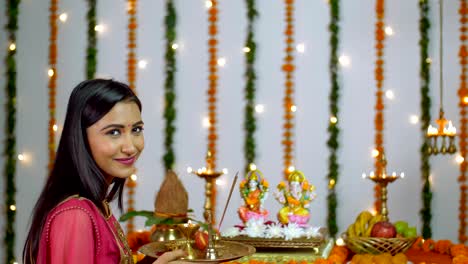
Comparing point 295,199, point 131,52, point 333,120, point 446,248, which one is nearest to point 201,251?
point 295,199

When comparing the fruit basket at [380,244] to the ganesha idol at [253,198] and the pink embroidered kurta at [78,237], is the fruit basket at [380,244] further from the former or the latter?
the pink embroidered kurta at [78,237]

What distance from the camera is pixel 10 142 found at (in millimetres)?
5344

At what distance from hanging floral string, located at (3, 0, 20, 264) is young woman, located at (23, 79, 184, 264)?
386cm

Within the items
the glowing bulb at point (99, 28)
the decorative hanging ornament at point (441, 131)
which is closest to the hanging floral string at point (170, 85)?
the glowing bulb at point (99, 28)

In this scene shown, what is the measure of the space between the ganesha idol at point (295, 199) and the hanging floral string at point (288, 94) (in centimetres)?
152

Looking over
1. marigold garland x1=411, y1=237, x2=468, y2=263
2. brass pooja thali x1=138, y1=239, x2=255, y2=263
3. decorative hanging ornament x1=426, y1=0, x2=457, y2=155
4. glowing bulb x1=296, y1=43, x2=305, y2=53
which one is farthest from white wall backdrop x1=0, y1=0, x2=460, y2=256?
brass pooja thali x1=138, y1=239, x2=255, y2=263

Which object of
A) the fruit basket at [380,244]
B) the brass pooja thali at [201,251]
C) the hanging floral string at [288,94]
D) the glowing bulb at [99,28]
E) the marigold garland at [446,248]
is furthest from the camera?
the glowing bulb at [99,28]

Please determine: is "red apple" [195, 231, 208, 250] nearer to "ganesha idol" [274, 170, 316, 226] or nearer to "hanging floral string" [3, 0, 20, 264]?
"ganesha idol" [274, 170, 316, 226]

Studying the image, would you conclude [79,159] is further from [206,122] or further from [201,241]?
[206,122]

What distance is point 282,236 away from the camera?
308 cm

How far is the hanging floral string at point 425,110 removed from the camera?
15.9 feet

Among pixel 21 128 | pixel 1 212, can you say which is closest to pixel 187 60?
pixel 21 128

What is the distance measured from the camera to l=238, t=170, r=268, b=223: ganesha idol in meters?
3.44

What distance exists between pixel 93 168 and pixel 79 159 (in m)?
0.05
